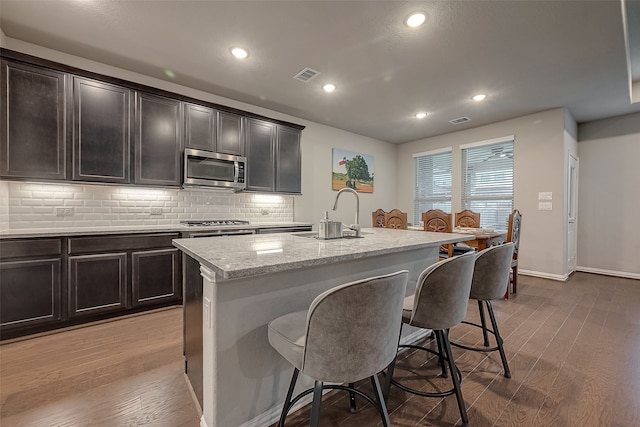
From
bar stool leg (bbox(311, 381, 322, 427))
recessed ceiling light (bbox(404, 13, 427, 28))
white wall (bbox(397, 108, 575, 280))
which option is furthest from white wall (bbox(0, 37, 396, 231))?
bar stool leg (bbox(311, 381, 322, 427))

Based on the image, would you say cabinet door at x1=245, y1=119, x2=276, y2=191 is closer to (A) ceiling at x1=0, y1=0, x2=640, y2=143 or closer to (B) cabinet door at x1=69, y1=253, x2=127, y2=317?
(A) ceiling at x1=0, y1=0, x2=640, y2=143

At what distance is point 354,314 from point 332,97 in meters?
3.56

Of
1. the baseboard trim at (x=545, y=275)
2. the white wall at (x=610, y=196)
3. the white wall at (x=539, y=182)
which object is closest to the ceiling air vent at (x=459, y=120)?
the white wall at (x=539, y=182)

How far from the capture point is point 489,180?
511 cm

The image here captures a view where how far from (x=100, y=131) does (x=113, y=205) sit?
0.82m

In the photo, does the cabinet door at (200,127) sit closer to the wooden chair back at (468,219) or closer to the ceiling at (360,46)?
the ceiling at (360,46)

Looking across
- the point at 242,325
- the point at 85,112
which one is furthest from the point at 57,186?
the point at 242,325

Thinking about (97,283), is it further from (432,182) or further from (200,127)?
(432,182)

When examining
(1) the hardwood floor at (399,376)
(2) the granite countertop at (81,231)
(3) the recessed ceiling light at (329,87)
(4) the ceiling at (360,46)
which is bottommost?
(1) the hardwood floor at (399,376)

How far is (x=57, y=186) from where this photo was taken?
2.77 metres

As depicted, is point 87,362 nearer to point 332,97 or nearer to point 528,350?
point 528,350

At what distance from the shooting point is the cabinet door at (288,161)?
4164mm

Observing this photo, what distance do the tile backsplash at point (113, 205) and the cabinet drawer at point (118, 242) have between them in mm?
537

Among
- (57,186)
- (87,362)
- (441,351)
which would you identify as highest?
(57,186)
